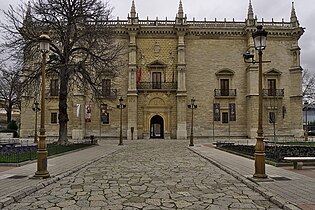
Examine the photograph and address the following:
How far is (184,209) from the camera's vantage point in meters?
6.72

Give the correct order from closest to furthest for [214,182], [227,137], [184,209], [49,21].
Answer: [184,209], [214,182], [49,21], [227,137]

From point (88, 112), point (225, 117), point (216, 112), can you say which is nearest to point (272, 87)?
point (225, 117)

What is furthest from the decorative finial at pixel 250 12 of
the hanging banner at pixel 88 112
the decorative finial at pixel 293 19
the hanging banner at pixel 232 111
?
the hanging banner at pixel 88 112

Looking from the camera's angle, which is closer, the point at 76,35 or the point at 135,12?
the point at 76,35

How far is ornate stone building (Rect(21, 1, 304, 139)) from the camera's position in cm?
4244

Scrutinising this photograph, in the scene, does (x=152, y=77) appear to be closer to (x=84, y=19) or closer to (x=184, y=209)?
(x=84, y=19)

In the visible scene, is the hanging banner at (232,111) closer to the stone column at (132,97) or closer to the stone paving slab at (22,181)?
the stone column at (132,97)

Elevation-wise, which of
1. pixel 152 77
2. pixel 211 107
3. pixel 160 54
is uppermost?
pixel 160 54

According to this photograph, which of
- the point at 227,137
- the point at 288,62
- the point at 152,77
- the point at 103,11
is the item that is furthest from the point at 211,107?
the point at 103,11

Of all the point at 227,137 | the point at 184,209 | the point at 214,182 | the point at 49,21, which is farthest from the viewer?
the point at 227,137

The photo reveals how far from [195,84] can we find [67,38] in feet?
73.7

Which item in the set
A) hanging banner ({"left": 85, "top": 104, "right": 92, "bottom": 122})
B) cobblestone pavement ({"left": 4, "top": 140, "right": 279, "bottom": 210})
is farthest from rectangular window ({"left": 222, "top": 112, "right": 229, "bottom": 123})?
cobblestone pavement ({"left": 4, "top": 140, "right": 279, "bottom": 210})

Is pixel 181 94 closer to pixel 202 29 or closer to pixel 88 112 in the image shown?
pixel 202 29

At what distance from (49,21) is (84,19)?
2469 mm
